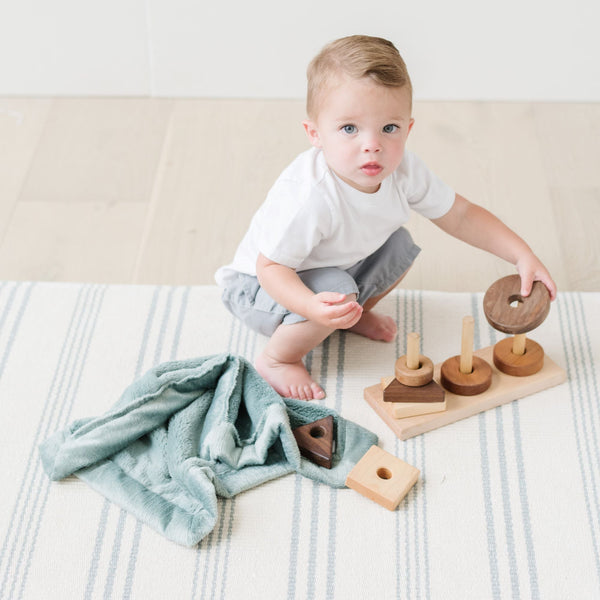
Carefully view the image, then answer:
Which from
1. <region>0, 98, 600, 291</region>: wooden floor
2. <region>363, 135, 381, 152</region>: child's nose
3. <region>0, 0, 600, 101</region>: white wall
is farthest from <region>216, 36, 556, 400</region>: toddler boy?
<region>0, 0, 600, 101</region>: white wall

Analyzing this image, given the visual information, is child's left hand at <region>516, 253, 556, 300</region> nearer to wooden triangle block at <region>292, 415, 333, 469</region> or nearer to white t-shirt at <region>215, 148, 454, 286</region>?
white t-shirt at <region>215, 148, 454, 286</region>

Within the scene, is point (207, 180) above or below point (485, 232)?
above

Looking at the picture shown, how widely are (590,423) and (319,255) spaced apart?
Result: 42cm

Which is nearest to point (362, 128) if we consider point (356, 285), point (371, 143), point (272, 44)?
point (371, 143)

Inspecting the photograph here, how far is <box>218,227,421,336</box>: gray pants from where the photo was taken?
4.07ft

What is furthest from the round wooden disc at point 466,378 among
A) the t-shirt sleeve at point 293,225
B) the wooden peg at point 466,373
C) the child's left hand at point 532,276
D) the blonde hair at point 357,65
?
the blonde hair at point 357,65

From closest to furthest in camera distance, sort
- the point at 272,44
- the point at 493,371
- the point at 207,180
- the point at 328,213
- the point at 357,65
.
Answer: the point at 357,65 → the point at 328,213 → the point at 493,371 → the point at 207,180 → the point at 272,44

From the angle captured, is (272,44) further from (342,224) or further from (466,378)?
(466,378)

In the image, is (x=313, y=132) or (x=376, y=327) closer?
(x=313, y=132)

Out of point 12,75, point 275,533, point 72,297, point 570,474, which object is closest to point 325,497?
point 275,533

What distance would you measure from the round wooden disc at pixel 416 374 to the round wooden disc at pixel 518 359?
12cm

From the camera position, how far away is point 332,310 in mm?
1085

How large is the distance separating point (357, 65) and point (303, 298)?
287 mm

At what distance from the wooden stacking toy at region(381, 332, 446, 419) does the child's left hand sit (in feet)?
0.53
